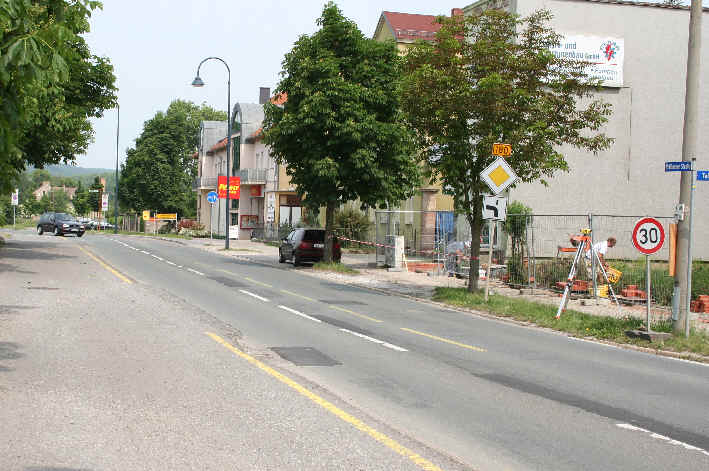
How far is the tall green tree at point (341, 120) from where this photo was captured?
2669 centimetres

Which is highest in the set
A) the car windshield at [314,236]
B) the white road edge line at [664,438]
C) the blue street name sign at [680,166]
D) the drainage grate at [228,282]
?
the blue street name sign at [680,166]

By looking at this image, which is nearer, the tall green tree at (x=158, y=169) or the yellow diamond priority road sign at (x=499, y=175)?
the yellow diamond priority road sign at (x=499, y=175)

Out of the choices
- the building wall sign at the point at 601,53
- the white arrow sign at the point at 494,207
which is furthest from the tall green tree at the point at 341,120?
the building wall sign at the point at 601,53

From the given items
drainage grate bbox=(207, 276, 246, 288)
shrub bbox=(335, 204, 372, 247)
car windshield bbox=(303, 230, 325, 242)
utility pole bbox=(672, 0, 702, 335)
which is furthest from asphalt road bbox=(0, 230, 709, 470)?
shrub bbox=(335, 204, 372, 247)

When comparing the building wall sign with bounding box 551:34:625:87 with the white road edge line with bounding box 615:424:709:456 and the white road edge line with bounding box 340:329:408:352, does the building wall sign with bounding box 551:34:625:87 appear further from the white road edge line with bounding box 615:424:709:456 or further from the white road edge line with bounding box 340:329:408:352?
the white road edge line with bounding box 615:424:709:456

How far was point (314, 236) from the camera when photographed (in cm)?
3197

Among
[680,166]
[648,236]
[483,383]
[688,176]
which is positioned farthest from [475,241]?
[483,383]

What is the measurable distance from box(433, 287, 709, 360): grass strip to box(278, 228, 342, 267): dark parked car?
11672mm

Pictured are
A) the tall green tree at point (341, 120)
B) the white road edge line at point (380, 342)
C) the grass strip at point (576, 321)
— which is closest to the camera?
the white road edge line at point (380, 342)

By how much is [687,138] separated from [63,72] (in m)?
10.9

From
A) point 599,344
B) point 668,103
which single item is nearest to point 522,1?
point 668,103

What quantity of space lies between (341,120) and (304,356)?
58.1 ft

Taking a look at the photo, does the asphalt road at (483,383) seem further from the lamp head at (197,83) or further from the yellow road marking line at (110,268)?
the lamp head at (197,83)

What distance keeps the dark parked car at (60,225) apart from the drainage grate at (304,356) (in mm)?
46592
